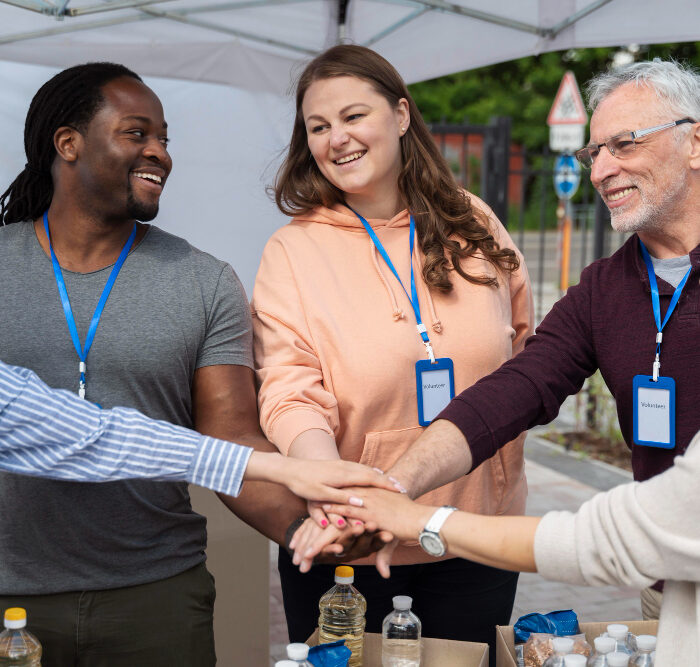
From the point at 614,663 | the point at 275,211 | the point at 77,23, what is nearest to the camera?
the point at 614,663

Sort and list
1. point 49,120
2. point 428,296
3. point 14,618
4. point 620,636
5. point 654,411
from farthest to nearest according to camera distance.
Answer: point 428,296 → point 49,120 → point 654,411 → point 620,636 → point 14,618

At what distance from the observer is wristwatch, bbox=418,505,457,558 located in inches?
67.5

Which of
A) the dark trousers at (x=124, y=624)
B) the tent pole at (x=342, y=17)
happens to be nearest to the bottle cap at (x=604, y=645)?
the dark trousers at (x=124, y=624)

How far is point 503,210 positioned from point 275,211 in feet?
15.8

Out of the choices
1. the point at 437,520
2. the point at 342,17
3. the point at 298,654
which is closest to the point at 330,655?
the point at 298,654

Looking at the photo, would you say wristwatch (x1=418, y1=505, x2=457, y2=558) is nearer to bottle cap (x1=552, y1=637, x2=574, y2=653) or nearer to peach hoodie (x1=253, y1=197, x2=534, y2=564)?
bottle cap (x1=552, y1=637, x2=574, y2=653)

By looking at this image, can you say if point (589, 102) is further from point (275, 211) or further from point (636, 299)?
point (275, 211)

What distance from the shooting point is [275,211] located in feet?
11.4

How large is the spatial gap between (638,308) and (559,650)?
0.80 meters

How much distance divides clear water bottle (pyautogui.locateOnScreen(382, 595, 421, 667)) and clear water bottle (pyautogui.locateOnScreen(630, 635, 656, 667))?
1.45ft

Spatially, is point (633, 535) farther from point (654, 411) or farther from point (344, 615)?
point (344, 615)

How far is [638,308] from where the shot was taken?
2.12m

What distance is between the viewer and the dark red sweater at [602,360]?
6.64 ft

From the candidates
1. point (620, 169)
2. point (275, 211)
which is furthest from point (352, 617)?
point (275, 211)
